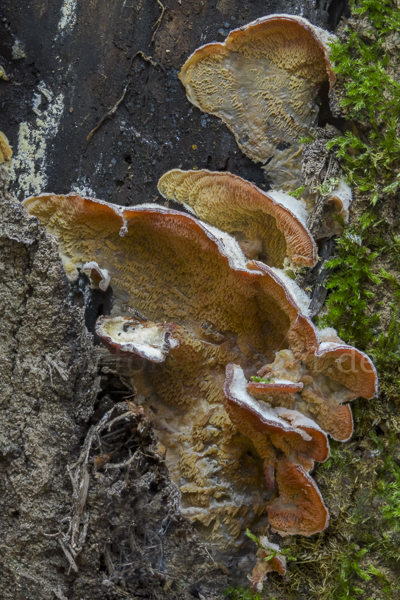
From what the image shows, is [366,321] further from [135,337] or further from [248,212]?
[135,337]

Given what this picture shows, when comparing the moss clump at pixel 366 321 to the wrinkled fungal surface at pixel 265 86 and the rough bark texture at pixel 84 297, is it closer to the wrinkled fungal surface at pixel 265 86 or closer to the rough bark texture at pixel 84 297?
the wrinkled fungal surface at pixel 265 86

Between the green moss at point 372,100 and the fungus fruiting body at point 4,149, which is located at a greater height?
the green moss at point 372,100

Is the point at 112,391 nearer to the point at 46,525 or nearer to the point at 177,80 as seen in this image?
the point at 46,525

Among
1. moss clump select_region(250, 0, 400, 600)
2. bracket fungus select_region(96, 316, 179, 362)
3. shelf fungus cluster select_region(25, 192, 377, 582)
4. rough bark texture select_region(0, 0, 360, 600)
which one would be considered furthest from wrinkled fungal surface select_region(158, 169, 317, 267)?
bracket fungus select_region(96, 316, 179, 362)

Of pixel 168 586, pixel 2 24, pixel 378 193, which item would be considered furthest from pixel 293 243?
pixel 2 24

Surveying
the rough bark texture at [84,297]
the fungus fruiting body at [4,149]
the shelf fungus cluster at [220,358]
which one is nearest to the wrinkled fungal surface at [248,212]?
the shelf fungus cluster at [220,358]

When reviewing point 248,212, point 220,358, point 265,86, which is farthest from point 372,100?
point 220,358

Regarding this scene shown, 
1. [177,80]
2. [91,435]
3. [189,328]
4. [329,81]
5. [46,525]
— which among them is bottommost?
[46,525]
